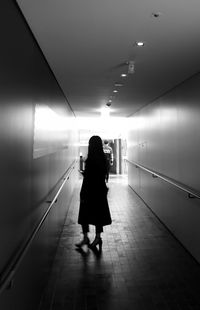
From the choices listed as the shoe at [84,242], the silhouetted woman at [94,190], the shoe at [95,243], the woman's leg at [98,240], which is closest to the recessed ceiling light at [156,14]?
the silhouetted woman at [94,190]

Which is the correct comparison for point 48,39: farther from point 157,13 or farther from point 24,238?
point 24,238

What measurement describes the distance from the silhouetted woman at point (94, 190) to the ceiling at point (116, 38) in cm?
104

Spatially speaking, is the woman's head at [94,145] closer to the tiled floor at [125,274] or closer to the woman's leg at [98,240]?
the woman's leg at [98,240]

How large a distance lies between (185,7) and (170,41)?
557 mm

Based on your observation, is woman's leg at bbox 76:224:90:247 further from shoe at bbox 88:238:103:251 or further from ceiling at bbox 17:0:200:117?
ceiling at bbox 17:0:200:117

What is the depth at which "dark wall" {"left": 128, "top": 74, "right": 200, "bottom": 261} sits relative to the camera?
340cm

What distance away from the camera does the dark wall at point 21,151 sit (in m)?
1.46

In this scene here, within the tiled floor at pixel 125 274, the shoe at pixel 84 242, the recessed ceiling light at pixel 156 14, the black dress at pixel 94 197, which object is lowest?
the tiled floor at pixel 125 274

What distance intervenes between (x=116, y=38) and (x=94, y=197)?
2.26m

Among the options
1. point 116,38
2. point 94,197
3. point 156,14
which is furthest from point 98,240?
point 156,14

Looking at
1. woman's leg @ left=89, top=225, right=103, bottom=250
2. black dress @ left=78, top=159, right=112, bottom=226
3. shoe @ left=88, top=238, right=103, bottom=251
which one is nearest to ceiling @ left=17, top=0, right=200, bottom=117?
black dress @ left=78, top=159, right=112, bottom=226

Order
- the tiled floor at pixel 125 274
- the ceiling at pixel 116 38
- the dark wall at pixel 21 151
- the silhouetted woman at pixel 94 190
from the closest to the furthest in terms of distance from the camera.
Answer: the dark wall at pixel 21 151 < the ceiling at pixel 116 38 < the tiled floor at pixel 125 274 < the silhouetted woman at pixel 94 190

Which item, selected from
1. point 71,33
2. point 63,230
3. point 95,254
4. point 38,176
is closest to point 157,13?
point 71,33

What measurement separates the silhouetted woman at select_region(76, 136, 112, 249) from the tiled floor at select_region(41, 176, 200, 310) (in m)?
0.48
